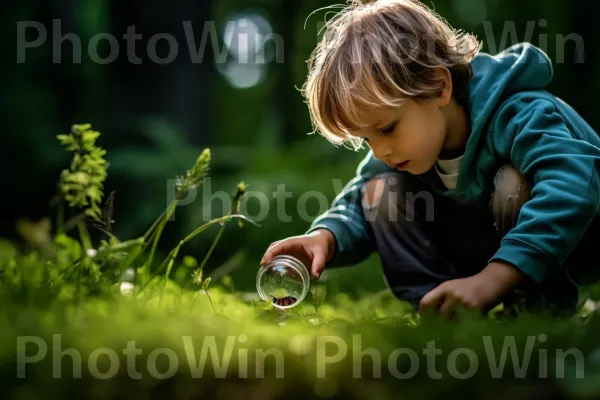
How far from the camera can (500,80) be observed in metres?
2.27

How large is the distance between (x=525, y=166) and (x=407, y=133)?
0.37 metres

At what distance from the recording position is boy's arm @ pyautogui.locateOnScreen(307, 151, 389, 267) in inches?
95.4

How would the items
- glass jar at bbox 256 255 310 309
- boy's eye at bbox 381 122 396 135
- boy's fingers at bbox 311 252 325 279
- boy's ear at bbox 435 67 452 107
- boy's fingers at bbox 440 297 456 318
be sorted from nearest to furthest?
boy's fingers at bbox 440 297 456 318, glass jar at bbox 256 255 310 309, boy's fingers at bbox 311 252 325 279, boy's eye at bbox 381 122 396 135, boy's ear at bbox 435 67 452 107

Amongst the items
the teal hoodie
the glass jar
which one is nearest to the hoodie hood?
the teal hoodie

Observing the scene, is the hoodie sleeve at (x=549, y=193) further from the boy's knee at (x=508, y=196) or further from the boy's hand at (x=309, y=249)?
the boy's hand at (x=309, y=249)

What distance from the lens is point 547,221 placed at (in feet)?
5.99

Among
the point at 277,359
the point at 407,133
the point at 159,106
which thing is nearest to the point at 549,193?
the point at 407,133

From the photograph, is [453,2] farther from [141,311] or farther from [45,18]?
[141,311]

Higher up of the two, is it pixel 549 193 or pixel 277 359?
pixel 549 193

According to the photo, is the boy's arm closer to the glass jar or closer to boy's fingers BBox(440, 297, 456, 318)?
the glass jar

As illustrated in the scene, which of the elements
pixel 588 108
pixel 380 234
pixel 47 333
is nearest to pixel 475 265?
pixel 380 234

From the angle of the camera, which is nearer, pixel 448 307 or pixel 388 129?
pixel 448 307

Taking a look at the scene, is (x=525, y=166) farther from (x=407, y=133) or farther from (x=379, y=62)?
(x=379, y=62)

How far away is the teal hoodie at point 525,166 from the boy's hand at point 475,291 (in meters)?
0.04
